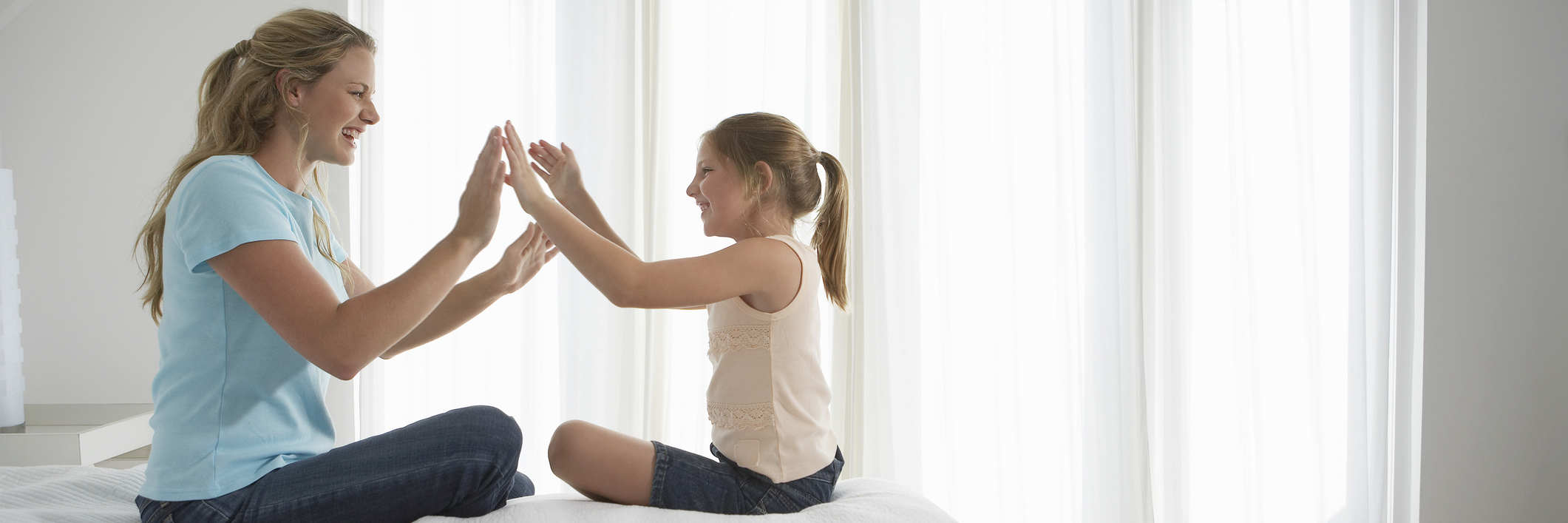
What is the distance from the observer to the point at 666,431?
2.19 meters

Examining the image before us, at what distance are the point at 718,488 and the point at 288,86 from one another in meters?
0.84

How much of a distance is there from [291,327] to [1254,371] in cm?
242

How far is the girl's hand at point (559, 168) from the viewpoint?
4.21 feet

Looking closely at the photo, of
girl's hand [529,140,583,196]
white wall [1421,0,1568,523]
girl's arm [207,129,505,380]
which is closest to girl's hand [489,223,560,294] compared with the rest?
girl's hand [529,140,583,196]

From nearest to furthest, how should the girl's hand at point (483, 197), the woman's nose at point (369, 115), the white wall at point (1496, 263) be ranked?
the girl's hand at point (483, 197) → the woman's nose at point (369, 115) → the white wall at point (1496, 263)

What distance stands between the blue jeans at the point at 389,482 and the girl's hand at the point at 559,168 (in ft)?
1.52

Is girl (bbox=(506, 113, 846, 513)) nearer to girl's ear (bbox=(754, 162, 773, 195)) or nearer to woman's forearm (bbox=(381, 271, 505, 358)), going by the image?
girl's ear (bbox=(754, 162, 773, 195))

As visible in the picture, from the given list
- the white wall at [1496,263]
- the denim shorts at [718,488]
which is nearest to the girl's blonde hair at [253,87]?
the denim shorts at [718,488]

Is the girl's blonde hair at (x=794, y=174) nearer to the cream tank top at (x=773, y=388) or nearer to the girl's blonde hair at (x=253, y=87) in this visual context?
the cream tank top at (x=773, y=388)

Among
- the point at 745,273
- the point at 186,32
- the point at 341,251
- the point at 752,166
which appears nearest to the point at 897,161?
the point at 752,166

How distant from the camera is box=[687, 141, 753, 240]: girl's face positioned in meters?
1.27

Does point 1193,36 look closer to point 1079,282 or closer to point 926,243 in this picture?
point 1079,282

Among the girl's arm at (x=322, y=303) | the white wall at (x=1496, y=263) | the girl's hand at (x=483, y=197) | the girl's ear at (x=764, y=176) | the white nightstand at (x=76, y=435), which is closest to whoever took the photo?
the girl's arm at (x=322, y=303)

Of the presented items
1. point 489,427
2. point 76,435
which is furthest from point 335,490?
point 76,435
